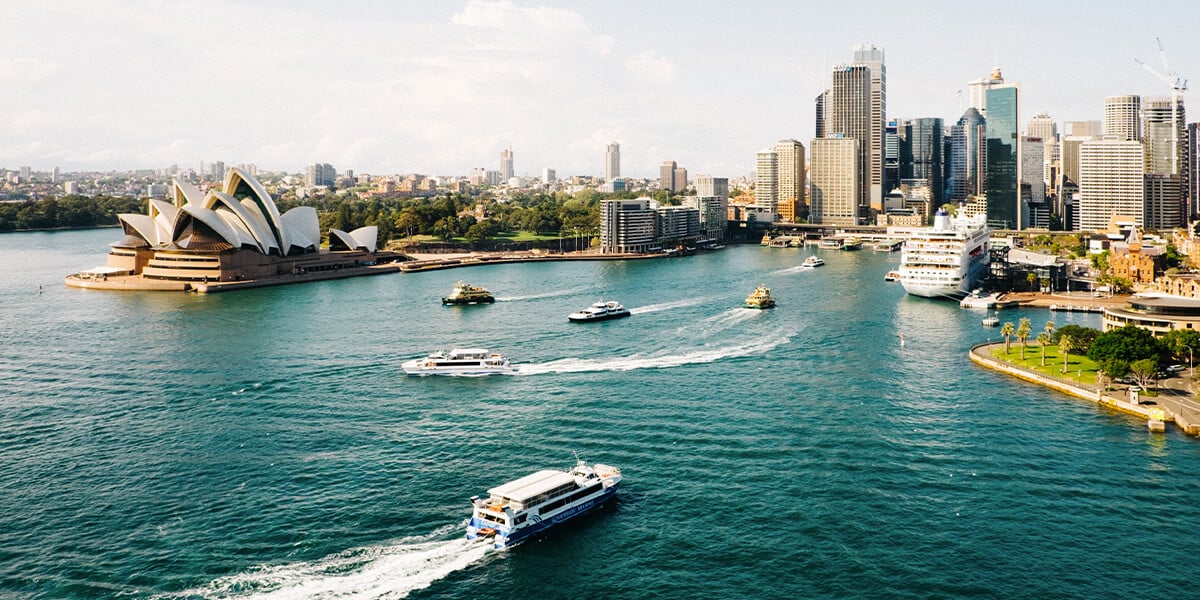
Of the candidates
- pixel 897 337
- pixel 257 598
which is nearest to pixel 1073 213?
pixel 897 337

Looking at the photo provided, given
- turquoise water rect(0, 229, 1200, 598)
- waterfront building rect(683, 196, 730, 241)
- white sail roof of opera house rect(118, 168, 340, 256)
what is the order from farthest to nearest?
waterfront building rect(683, 196, 730, 241)
white sail roof of opera house rect(118, 168, 340, 256)
turquoise water rect(0, 229, 1200, 598)

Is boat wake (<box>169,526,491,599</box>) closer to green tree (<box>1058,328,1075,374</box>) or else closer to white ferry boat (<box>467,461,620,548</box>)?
white ferry boat (<box>467,461,620,548</box>)

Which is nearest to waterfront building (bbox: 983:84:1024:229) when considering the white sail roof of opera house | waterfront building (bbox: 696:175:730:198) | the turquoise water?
waterfront building (bbox: 696:175:730:198)

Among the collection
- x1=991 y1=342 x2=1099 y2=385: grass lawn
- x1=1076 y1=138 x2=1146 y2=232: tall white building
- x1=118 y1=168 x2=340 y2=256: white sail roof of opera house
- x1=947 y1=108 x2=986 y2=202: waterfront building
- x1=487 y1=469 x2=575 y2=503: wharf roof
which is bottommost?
x1=487 y1=469 x2=575 y2=503: wharf roof

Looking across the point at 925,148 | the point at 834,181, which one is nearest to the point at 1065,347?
the point at 834,181

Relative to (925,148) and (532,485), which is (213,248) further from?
(925,148)

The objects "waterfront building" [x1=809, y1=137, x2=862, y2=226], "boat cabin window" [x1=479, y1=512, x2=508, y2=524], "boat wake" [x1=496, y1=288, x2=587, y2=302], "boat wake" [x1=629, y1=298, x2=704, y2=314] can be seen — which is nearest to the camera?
"boat cabin window" [x1=479, y1=512, x2=508, y2=524]
